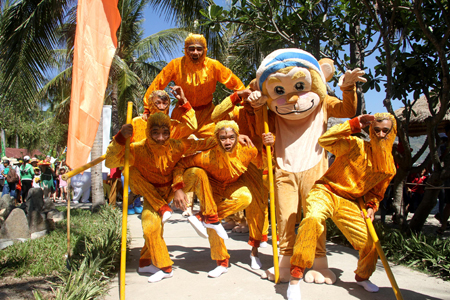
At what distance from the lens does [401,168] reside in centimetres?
517

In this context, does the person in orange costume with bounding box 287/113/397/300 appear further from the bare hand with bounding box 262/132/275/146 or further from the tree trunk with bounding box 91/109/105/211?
the tree trunk with bounding box 91/109/105/211

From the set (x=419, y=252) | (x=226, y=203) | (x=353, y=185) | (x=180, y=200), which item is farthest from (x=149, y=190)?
(x=419, y=252)

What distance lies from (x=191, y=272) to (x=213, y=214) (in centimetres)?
73

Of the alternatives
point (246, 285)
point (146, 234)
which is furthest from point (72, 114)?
point (246, 285)

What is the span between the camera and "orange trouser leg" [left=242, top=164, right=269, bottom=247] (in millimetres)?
4059

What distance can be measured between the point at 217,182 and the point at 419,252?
8.23ft

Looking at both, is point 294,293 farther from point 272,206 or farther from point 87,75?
point 87,75

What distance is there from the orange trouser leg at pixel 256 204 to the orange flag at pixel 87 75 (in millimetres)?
1727

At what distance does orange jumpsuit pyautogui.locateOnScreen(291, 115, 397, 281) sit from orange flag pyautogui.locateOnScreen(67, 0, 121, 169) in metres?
2.11

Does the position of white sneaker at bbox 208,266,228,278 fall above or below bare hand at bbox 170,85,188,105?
below

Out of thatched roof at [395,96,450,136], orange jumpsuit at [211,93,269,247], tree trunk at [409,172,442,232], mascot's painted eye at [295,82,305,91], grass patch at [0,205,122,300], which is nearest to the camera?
grass patch at [0,205,122,300]

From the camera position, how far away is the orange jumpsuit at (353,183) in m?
3.14

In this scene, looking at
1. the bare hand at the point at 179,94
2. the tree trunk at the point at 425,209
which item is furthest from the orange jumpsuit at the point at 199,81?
the tree trunk at the point at 425,209

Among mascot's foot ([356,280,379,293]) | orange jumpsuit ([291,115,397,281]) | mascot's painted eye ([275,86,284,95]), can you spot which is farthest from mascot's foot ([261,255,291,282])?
mascot's painted eye ([275,86,284,95])
